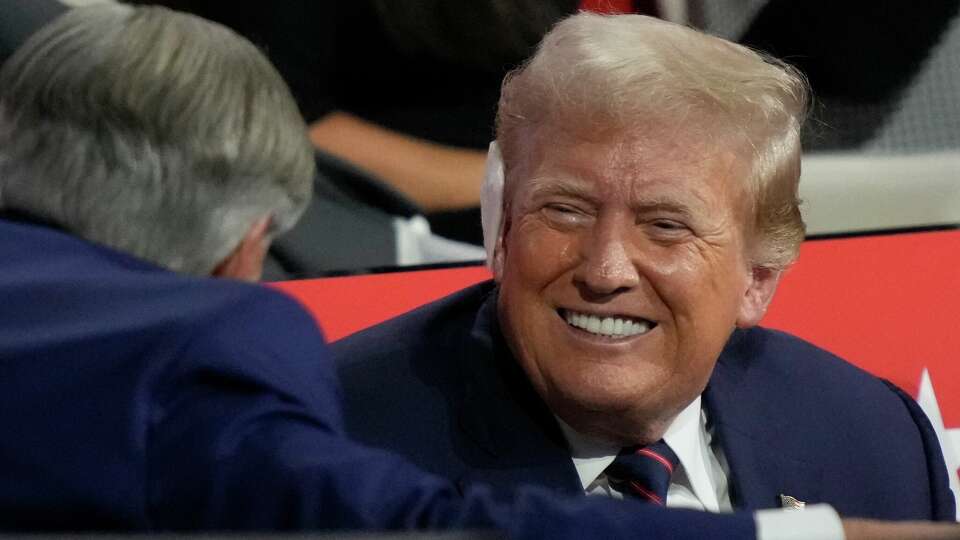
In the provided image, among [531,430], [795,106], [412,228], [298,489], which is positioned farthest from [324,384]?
[412,228]

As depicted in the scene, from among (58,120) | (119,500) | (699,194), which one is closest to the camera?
(119,500)

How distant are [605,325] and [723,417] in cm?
24

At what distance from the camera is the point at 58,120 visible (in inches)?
44.1

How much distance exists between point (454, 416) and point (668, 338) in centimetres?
25

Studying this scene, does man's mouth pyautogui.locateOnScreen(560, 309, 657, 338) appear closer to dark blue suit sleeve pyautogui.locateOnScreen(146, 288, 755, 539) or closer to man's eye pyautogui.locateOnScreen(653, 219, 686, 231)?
man's eye pyautogui.locateOnScreen(653, 219, 686, 231)

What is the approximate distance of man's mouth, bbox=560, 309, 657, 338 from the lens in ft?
4.81

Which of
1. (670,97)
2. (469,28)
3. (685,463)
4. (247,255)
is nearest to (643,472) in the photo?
(685,463)

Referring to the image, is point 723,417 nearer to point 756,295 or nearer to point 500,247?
point 756,295

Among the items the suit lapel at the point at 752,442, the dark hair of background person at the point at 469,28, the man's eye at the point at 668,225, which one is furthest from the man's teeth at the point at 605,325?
→ the dark hair of background person at the point at 469,28

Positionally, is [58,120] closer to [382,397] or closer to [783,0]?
[382,397]

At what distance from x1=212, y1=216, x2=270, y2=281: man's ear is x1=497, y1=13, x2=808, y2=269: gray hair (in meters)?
0.39

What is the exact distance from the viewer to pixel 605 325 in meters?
1.47

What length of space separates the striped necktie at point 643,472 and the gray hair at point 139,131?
1.81 feet

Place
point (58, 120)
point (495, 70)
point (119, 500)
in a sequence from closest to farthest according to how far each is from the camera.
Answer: point (119, 500)
point (58, 120)
point (495, 70)
